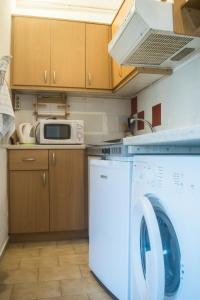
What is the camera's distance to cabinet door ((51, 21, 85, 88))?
2.85 metres

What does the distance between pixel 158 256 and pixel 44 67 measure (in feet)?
7.82

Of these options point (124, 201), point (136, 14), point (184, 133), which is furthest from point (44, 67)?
point (184, 133)

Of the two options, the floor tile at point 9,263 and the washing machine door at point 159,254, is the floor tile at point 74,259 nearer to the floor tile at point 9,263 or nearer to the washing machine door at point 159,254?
the floor tile at point 9,263

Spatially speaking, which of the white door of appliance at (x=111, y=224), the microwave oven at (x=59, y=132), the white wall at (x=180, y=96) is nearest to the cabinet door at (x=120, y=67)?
the white wall at (x=180, y=96)

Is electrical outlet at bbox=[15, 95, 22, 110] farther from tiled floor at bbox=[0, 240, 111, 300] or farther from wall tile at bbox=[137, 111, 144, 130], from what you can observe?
tiled floor at bbox=[0, 240, 111, 300]

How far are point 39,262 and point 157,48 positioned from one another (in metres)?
1.76

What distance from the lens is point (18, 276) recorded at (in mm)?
1862

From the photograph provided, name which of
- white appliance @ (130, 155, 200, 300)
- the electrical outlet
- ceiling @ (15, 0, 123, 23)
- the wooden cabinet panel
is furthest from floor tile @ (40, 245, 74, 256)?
ceiling @ (15, 0, 123, 23)

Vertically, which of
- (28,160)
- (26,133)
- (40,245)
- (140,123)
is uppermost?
(140,123)

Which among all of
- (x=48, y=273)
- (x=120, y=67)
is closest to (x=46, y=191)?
(x=48, y=273)

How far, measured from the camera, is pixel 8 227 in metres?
2.52

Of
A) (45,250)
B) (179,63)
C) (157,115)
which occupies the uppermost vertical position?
(179,63)

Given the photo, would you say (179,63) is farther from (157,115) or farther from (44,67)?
(44,67)

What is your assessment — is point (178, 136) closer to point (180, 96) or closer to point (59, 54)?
point (180, 96)
